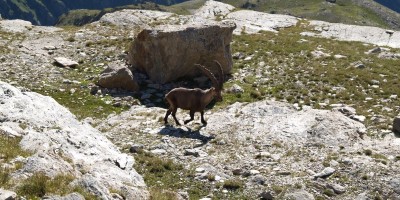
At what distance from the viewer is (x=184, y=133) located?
782 inches

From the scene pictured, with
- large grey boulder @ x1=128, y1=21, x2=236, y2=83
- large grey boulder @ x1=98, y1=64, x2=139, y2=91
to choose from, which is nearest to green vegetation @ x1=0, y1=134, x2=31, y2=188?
large grey boulder @ x1=98, y1=64, x2=139, y2=91

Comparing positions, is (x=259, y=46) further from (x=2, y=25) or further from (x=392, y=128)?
(x=2, y=25)

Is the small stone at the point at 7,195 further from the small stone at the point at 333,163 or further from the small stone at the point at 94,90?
the small stone at the point at 94,90

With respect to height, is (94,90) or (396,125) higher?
(396,125)

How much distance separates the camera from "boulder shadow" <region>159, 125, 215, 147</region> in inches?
760

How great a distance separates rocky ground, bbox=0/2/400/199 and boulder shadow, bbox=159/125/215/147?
45 mm

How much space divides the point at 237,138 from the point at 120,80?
9761mm

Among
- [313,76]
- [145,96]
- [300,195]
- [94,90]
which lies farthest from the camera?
[313,76]

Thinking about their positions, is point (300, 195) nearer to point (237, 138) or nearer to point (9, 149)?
point (237, 138)

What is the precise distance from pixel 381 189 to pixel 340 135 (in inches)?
161

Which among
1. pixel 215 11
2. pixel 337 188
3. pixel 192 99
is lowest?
pixel 215 11

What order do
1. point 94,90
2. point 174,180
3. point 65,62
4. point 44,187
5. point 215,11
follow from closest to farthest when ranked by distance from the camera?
point 44,187, point 174,180, point 94,90, point 65,62, point 215,11

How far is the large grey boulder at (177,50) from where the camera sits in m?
27.4

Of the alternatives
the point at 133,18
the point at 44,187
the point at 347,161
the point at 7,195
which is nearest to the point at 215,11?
the point at 133,18
